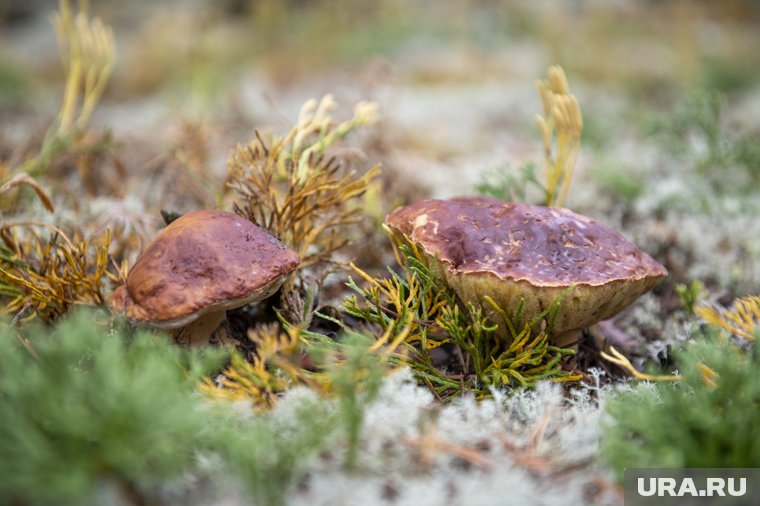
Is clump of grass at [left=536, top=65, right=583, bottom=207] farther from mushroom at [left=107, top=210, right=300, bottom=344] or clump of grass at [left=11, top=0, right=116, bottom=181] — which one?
clump of grass at [left=11, top=0, right=116, bottom=181]

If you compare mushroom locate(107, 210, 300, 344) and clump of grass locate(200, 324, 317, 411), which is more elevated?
mushroom locate(107, 210, 300, 344)

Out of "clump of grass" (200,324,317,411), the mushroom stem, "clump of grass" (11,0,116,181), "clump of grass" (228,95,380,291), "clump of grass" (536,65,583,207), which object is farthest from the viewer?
"clump of grass" (11,0,116,181)

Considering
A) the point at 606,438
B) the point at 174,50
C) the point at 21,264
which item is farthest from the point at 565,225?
the point at 174,50

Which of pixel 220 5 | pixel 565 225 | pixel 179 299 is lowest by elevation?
pixel 565 225

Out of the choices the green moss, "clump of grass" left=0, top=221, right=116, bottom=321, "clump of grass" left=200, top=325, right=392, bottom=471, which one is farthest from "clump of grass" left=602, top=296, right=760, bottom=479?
"clump of grass" left=0, top=221, right=116, bottom=321

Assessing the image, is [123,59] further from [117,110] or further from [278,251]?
[278,251]

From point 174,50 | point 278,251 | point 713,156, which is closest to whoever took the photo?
point 278,251

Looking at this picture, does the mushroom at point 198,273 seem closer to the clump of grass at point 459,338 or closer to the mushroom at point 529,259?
the clump of grass at point 459,338
